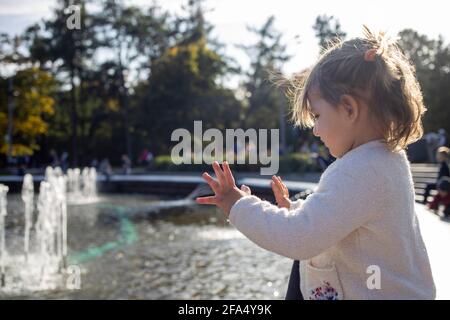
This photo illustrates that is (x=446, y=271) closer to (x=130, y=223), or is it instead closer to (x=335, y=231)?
(x=335, y=231)

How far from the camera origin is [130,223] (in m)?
11.3

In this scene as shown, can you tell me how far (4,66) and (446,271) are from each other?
27.4 metres

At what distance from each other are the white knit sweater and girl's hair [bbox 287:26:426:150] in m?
0.06

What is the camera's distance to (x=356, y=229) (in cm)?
129

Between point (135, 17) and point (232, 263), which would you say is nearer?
point (232, 263)

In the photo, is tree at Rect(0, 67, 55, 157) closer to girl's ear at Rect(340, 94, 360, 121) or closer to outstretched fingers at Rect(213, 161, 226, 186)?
outstretched fingers at Rect(213, 161, 226, 186)

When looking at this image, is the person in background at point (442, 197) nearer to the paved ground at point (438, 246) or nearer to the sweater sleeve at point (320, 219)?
the paved ground at point (438, 246)

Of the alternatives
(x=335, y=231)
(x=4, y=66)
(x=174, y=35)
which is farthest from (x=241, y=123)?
(x=335, y=231)

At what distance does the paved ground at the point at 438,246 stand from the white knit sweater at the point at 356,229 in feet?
4.78

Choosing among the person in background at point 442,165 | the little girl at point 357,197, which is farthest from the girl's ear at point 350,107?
the person in background at point 442,165

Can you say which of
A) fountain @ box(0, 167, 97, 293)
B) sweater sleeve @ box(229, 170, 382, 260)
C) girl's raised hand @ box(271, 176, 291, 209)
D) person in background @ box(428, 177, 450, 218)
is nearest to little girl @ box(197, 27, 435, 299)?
sweater sleeve @ box(229, 170, 382, 260)

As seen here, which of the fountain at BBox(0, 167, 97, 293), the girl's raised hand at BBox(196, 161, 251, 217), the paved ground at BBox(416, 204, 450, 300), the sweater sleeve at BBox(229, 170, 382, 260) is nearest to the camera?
the sweater sleeve at BBox(229, 170, 382, 260)

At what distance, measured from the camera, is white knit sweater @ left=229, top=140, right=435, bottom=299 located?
4.08 feet

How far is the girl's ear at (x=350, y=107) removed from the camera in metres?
1.30
